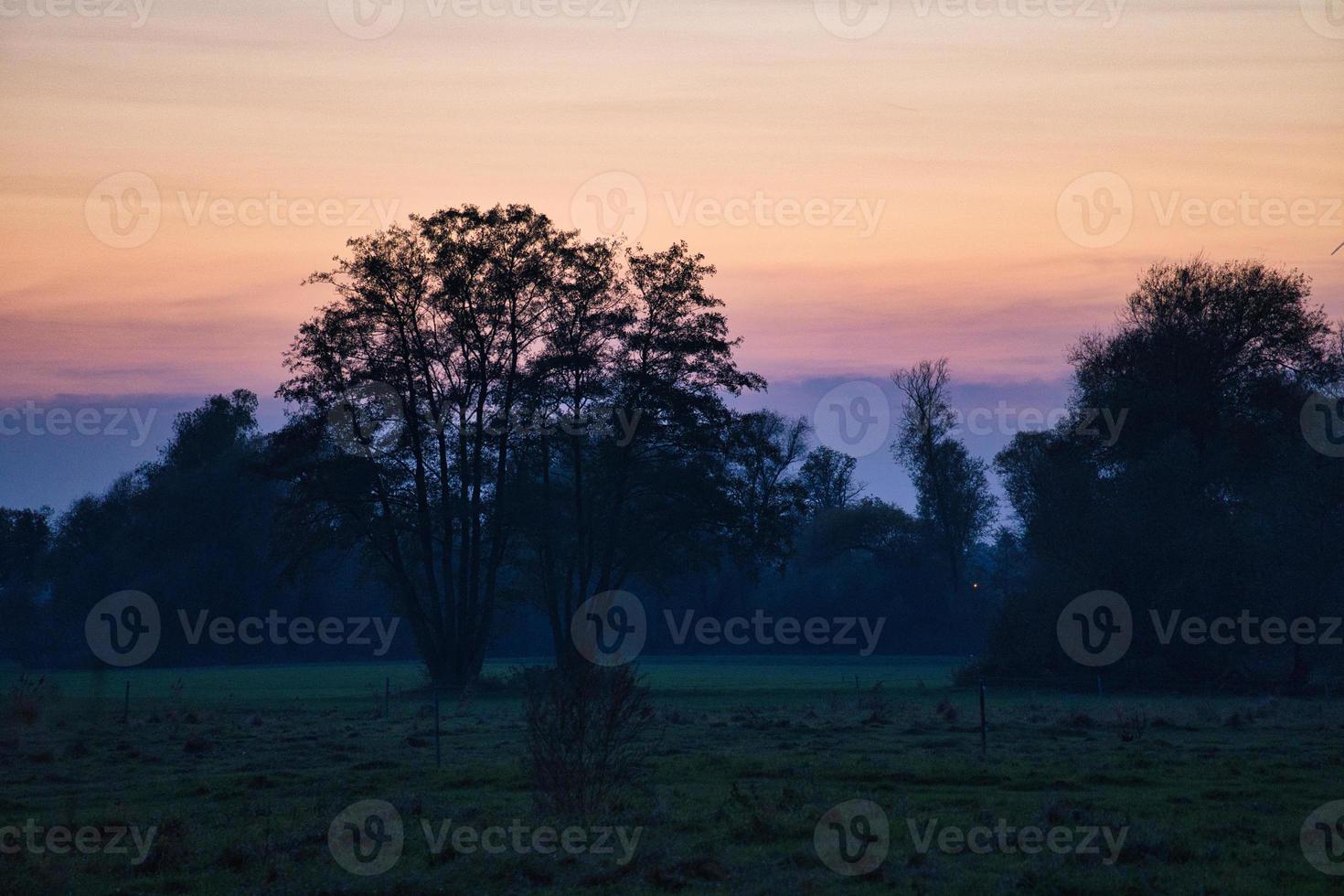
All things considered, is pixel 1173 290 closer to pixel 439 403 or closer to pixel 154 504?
pixel 439 403

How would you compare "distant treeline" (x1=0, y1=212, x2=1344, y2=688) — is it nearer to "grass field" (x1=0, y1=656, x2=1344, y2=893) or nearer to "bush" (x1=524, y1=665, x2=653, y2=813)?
"grass field" (x1=0, y1=656, x2=1344, y2=893)

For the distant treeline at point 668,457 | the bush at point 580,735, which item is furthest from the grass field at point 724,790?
the distant treeline at point 668,457

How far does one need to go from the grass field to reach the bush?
541 mm

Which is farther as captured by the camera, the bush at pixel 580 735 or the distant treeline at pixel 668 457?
the distant treeline at pixel 668 457

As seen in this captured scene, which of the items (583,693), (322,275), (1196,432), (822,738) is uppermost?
(322,275)

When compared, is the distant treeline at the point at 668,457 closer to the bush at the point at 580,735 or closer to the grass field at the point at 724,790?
the grass field at the point at 724,790

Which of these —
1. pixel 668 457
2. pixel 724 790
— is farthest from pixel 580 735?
pixel 668 457

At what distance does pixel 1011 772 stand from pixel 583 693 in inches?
371

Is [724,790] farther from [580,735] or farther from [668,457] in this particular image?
[668,457]

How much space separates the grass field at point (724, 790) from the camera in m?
13.4

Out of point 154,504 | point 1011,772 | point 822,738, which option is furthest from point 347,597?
point 1011,772

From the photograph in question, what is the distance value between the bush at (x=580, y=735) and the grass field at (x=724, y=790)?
541mm

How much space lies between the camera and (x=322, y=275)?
50375mm

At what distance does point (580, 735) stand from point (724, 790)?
503 cm
